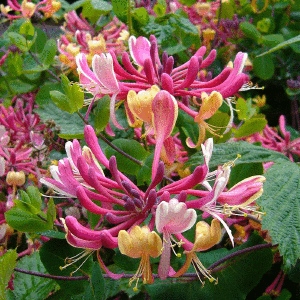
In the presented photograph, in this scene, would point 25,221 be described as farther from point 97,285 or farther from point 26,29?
point 26,29

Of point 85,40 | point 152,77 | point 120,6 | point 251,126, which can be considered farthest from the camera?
point 85,40

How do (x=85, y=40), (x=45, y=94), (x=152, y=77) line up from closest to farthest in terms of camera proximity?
(x=152, y=77)
(x=45, y=94)
(x=85, y=40)

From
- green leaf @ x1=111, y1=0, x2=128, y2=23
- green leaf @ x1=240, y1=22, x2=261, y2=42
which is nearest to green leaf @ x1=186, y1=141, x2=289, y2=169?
green leaf @ x1=111, y1=0, x2=128, y2=23

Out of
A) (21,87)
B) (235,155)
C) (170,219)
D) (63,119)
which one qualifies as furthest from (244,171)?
(21,87)

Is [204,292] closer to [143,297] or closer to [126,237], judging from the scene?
[143,297]

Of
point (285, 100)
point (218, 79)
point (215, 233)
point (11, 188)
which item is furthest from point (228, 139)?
point (285, 100)

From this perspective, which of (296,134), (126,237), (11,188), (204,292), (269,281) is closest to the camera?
(126,237)

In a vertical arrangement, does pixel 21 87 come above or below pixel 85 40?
below

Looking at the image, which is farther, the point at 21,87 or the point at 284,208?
the point at 21,87
